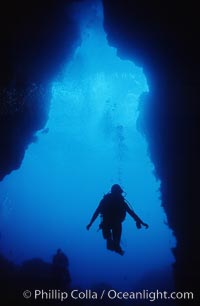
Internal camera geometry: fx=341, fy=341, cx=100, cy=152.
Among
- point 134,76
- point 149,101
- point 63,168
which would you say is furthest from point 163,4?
point 63,168

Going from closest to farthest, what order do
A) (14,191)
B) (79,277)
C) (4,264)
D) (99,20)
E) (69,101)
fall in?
(99,20) < (4,264) < (79,277) < (69,101) < (14,191)

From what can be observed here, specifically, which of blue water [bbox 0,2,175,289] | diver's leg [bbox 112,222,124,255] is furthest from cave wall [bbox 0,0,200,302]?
blue water [bbox 0,2,175,289]

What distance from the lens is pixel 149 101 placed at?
1411 cm

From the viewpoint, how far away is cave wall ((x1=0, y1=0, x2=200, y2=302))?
36.7 ft

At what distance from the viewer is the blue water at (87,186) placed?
72750 mm

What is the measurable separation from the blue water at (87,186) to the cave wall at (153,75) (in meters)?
36.8

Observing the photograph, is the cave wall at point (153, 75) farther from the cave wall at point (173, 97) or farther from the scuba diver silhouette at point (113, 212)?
the scuba diver silhouette at point (113, 212)

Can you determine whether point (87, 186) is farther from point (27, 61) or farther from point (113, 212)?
point (113, 212)

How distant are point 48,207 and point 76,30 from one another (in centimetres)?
10453

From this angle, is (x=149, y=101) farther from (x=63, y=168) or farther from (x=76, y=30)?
(x=63, y=168)

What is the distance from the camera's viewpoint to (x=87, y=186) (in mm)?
114938

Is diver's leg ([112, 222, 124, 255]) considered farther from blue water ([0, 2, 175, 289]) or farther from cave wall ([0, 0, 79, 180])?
blue water ([0, 2, 175, 289])

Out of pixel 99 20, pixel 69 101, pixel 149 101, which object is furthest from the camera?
pixel 69 101

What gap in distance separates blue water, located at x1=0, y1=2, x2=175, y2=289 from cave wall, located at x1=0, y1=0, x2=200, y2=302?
1448 inches
